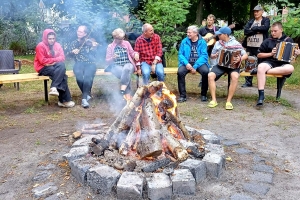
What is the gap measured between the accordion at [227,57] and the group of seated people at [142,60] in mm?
57

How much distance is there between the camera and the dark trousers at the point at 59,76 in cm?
638

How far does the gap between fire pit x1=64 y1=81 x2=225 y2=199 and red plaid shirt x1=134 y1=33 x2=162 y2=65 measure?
9.99 ft

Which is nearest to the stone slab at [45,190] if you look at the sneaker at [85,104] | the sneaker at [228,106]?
the sneaker at [85,104]

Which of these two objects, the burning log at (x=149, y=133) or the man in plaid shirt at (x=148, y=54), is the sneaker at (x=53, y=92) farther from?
the burning log at (x=149, y=133)

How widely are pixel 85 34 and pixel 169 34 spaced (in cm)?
487

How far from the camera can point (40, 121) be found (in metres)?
5.55

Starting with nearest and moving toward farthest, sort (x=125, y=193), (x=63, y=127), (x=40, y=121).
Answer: (x=125, y=193) → (x=63, y=127) → (x=40, y=121)

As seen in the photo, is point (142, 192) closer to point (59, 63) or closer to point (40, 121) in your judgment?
point (40, 121)

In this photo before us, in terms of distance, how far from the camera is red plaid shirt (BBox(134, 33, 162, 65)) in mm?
6977

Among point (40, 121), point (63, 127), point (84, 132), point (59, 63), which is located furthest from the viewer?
point (59, 63)

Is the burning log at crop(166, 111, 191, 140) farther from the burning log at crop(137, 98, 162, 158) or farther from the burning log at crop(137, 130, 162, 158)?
the burning log at crop(137, 130, 162, 158)

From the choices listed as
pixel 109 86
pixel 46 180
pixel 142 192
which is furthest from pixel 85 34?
pixel 142 192

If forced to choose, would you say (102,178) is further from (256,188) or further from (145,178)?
(256,188)

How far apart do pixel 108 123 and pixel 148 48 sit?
2.30 metres
